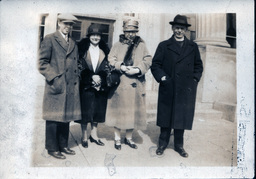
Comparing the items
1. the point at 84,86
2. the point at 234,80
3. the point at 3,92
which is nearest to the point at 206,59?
the point at 234,80

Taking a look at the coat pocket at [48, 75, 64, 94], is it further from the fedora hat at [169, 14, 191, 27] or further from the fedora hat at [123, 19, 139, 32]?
the fedora hat at [169, 14, 191, 27]

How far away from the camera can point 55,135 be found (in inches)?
138

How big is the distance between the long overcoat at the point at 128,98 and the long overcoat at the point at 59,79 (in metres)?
0.52

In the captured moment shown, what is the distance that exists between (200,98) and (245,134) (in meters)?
0.90

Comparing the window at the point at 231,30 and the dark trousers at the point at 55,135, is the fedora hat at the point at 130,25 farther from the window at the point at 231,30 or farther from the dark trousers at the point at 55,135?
the dark trousers at the point at 55,135

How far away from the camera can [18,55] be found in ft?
12.1

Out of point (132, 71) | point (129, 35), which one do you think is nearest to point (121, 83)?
point (132, 71)

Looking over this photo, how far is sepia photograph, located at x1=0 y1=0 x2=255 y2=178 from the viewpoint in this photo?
3539 millimetres

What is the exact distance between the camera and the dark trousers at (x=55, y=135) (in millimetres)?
3504

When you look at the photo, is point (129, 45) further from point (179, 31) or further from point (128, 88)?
point (179, 31)

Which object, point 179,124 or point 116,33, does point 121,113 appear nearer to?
point 179,124

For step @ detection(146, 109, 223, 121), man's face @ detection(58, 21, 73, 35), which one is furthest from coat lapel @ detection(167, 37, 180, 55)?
man's face @ detection(58, 21, 73, 35)

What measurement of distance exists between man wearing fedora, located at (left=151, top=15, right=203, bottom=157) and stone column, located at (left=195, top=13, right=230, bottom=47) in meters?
0.23

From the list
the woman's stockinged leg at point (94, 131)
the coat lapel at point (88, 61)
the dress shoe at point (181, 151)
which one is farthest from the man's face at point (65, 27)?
the dress shoe at point (181, 151)
